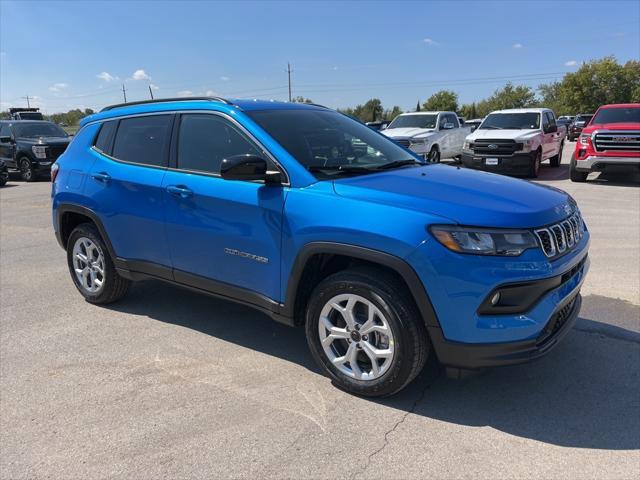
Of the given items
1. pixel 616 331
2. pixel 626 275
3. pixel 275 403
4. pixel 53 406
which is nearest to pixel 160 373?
pixel 53 406

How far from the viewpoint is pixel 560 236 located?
3018 mm

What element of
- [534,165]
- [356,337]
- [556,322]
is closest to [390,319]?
[356,337]

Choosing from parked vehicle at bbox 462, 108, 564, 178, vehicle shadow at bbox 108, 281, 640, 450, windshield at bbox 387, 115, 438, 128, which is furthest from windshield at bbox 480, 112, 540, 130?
vehicle shadow at bbox 108, 281, 640, 450

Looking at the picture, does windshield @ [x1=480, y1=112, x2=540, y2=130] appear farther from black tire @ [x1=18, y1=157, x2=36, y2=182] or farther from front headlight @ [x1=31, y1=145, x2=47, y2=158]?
black tire @ [x1=18, y1=157, x2=36, y2=182]

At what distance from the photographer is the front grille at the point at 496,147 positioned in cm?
1360

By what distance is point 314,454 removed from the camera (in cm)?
270

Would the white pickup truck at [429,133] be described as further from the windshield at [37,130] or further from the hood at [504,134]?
the windshield at [37,130]

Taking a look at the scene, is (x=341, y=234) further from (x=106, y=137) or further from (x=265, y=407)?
(x=106, y=137)

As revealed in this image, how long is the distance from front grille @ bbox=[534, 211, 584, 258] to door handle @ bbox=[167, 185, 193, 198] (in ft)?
7.81

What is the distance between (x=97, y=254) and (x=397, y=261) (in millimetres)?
3218

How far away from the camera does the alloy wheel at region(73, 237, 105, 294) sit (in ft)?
15.8

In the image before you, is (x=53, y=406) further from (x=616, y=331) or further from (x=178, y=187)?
(x=616, y=331)

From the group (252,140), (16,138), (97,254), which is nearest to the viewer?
(252,140)

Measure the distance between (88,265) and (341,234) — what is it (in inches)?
120
